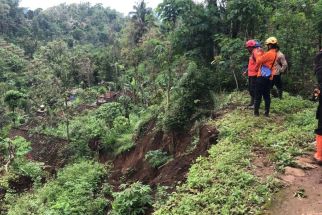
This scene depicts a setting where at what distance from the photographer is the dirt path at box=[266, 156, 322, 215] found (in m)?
4.71

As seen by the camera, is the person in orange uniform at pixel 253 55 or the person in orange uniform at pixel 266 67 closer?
the person in orange uniform at pixel 266 67

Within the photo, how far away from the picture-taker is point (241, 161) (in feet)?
20.2

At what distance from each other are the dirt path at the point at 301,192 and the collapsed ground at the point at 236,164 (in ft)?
0.04

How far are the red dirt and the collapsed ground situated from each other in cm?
3

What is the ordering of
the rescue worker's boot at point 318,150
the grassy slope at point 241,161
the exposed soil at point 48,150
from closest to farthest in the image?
the grassy slope at point 241,161, the rescue worker's boot at point 318,150, the exposed soil at point 48,150

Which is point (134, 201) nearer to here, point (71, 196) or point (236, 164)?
point (236, 164)

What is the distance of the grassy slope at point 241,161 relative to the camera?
509cm

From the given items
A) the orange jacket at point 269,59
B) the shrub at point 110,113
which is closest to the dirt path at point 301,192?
the orange jacket at point 269,59

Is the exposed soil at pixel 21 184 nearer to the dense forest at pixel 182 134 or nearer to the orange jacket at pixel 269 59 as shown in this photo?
the dense forest at pixel 182 134

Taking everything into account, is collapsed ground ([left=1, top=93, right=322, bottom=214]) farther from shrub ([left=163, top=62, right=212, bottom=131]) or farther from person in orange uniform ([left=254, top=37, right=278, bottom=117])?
person in orange uniform ([left=254, top=37, right=278, bottom=117])

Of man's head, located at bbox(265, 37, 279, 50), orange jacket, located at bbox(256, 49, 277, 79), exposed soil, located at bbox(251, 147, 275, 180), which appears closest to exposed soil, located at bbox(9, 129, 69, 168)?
orange jacket, located at bbox(256, 49, 277, 79)

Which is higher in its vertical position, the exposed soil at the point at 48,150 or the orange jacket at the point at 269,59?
the orange jacket at the point at 269,59

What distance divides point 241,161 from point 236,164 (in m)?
0.11

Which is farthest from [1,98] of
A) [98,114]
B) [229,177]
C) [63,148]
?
[229,177]
